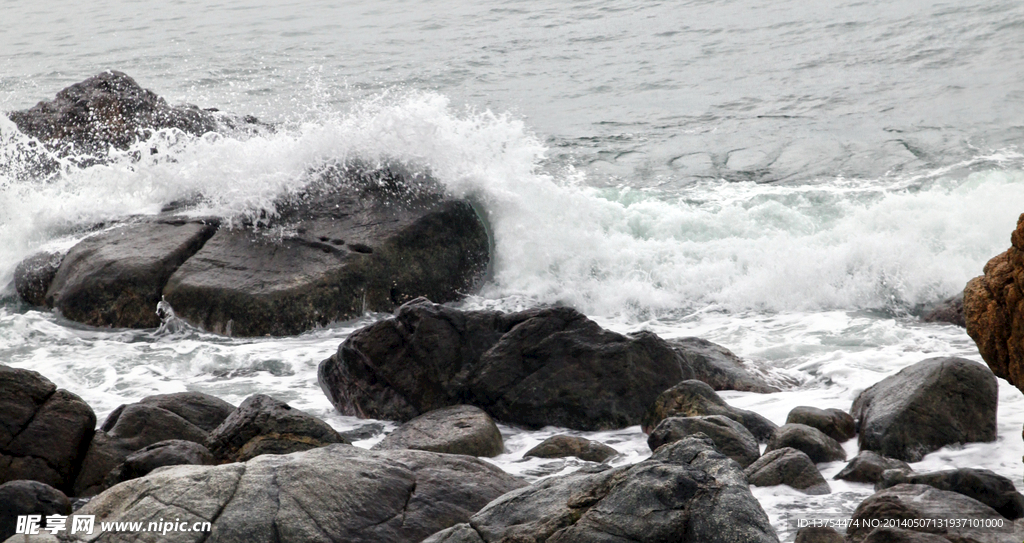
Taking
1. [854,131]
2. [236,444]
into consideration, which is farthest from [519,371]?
[854,131]

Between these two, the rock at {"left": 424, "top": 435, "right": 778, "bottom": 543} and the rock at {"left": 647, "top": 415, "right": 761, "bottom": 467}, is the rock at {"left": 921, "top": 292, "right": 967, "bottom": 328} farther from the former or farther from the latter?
the rock at {"left": 424, "top": 435, "right": 778, "bottom": 543}

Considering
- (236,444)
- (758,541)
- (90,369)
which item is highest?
(758,541)

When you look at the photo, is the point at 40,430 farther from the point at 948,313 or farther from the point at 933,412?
the point at 948,313

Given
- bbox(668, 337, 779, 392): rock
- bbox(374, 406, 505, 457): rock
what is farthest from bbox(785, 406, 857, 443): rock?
bbox(374, 406, 505, 457): rock

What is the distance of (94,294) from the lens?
7254mm

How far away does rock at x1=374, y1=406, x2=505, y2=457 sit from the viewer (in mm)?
4656

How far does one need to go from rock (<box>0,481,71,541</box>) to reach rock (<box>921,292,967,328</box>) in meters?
5.72

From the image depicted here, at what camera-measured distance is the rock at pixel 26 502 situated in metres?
3.68

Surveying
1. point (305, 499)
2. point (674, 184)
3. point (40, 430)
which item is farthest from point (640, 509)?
point (674, 184)

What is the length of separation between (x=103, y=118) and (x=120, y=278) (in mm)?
4281

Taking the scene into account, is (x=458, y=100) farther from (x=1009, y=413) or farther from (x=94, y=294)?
(x=1009, y=413)

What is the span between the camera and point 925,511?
10.9 ft

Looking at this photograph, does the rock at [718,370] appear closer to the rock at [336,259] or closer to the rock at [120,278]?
the rock at [336,259]

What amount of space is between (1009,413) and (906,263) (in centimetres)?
281
